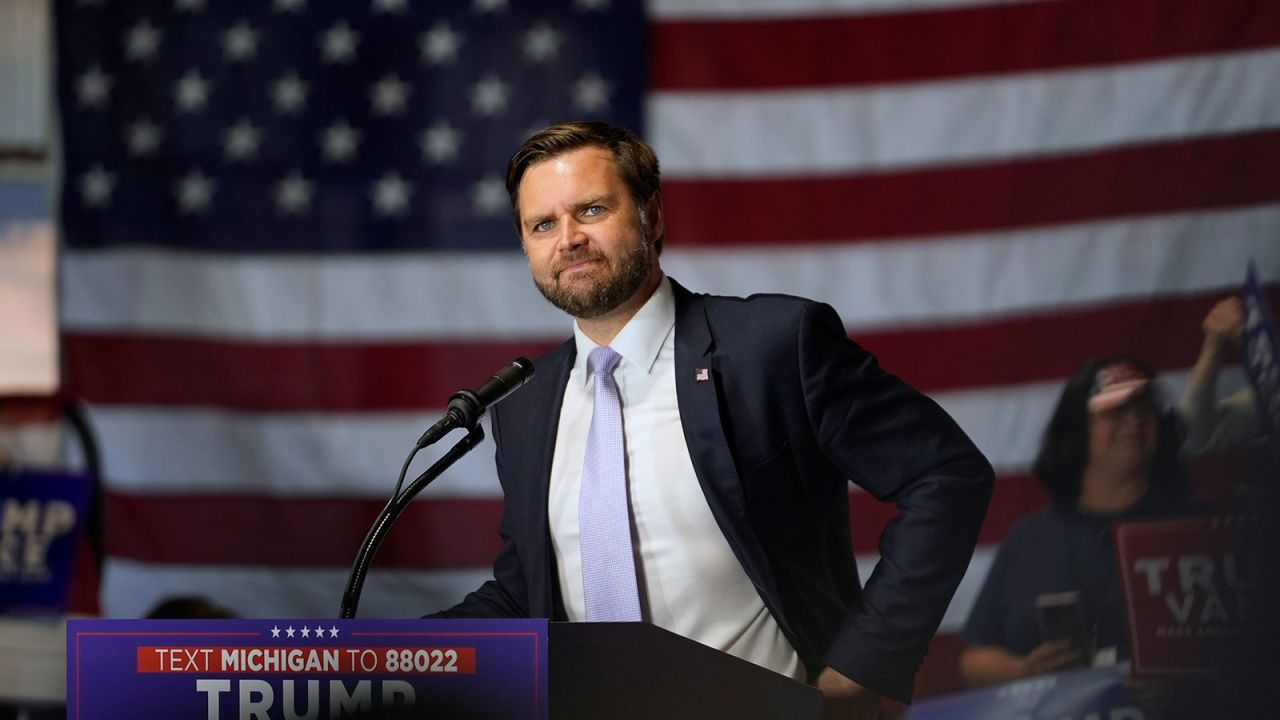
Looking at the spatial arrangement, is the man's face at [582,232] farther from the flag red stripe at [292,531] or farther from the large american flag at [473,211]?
the flag red stripe at [292,531]

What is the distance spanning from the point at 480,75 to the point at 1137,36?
177cm

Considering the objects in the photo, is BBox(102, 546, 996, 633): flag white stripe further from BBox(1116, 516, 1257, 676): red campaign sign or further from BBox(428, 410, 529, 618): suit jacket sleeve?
BBox(428, 410, 529, 618): suit jacket sleeve

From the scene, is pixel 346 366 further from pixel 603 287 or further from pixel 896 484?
pixel 896 484

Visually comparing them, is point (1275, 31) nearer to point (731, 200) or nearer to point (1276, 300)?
point (1276, 300)

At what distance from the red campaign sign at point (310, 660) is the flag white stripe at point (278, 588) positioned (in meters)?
2.57

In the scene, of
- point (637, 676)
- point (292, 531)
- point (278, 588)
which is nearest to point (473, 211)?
point (292, 531)

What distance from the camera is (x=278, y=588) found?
395 cm

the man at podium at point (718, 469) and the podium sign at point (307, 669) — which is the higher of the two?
the man at podium at point (718, 469)

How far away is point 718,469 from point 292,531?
2508mm

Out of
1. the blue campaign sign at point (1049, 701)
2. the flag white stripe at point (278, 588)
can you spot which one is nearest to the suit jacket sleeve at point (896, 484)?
the blue campaign sign at point (1049, 701)

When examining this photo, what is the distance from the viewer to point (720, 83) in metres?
3.81

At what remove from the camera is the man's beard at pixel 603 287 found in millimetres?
1752

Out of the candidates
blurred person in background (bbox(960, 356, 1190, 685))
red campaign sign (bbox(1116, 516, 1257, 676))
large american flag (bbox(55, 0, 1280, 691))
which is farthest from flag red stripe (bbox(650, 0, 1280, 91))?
red campaign sign (bbox(1116, 516, 1257, 676))

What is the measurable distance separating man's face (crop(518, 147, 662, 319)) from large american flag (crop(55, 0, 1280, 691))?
197 cm
